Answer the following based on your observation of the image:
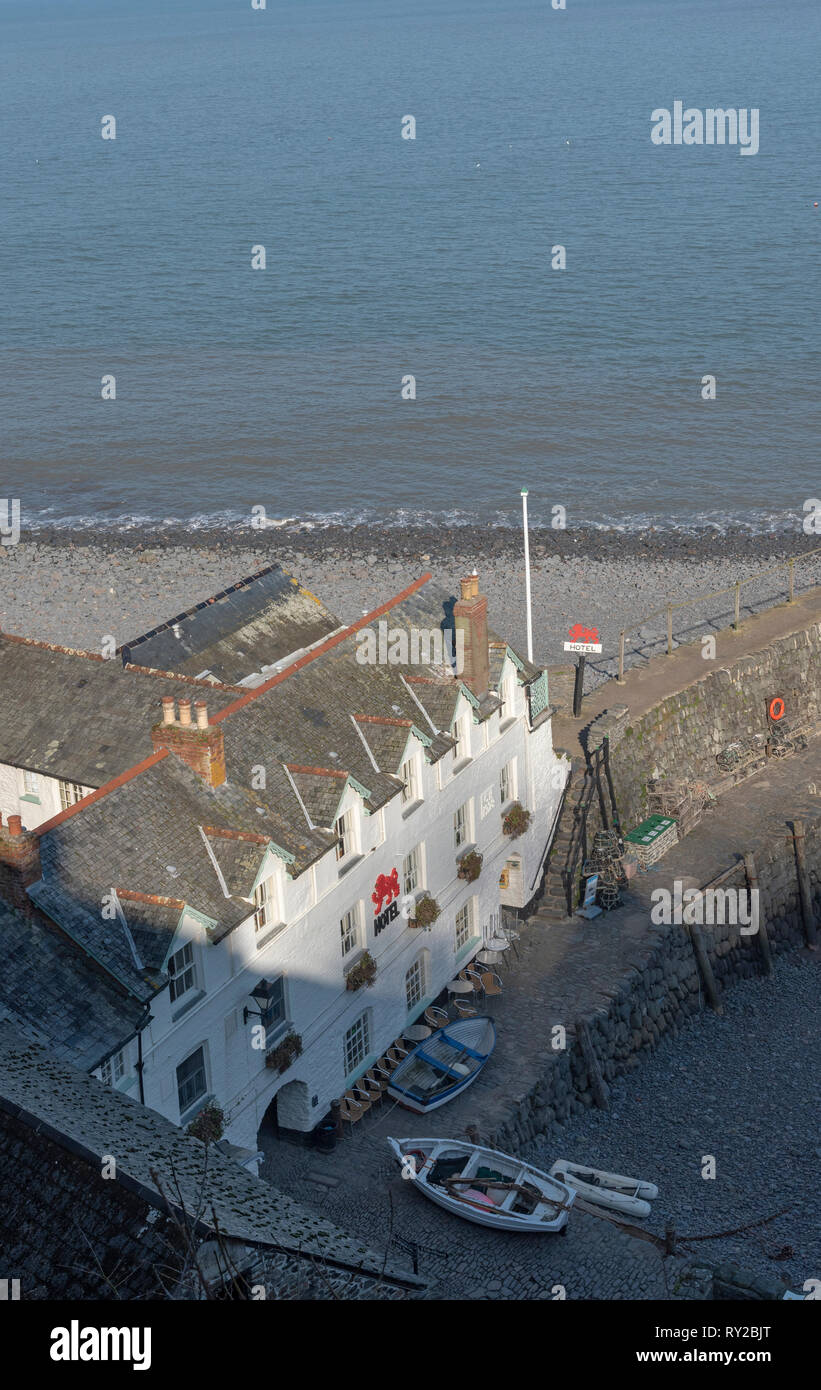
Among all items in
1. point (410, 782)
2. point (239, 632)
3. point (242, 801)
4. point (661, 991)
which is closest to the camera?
point (242, 801)

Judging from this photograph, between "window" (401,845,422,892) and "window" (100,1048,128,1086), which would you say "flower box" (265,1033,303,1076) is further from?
"window" (401,845,422,892)

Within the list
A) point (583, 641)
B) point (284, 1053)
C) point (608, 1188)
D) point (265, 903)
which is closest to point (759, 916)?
point (583, 641)

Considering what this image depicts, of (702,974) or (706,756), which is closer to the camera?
(702,974)

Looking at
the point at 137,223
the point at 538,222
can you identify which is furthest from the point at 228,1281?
the point at 137,223

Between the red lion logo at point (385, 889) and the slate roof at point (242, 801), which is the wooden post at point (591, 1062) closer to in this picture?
the red lion logo at point (385, 889)

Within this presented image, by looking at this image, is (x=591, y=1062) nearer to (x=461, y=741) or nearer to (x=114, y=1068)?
(x=461, y=741)

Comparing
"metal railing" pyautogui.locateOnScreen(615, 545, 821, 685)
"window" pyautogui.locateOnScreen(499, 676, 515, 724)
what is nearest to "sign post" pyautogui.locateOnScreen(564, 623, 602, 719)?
"metal railing" pyautogui.locateOnScreen(615, 545, 821, 685)
